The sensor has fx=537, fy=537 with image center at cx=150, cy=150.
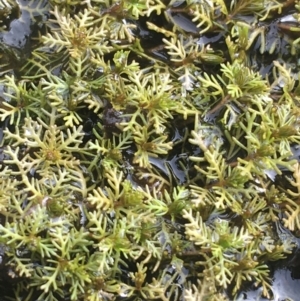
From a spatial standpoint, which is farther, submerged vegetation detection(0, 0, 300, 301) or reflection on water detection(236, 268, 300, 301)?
reflection on water detection(236, 268, 300, 301)

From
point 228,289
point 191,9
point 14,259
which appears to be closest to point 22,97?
point 14,259

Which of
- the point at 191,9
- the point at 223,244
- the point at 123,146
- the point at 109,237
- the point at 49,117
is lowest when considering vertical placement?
the point at 223,244

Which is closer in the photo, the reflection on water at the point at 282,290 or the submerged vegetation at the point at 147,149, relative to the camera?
the submerged vegetation at the point at 147,149

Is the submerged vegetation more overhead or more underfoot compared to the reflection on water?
more overhead

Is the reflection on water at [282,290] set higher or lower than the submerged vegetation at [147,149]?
lower

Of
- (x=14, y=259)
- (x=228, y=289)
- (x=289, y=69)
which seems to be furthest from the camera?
(x=289, y=69)

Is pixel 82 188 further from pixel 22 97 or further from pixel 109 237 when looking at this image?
pixel 22 97

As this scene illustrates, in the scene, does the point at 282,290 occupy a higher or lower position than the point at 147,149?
lower

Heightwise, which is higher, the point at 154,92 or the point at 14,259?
the point at 154,92
